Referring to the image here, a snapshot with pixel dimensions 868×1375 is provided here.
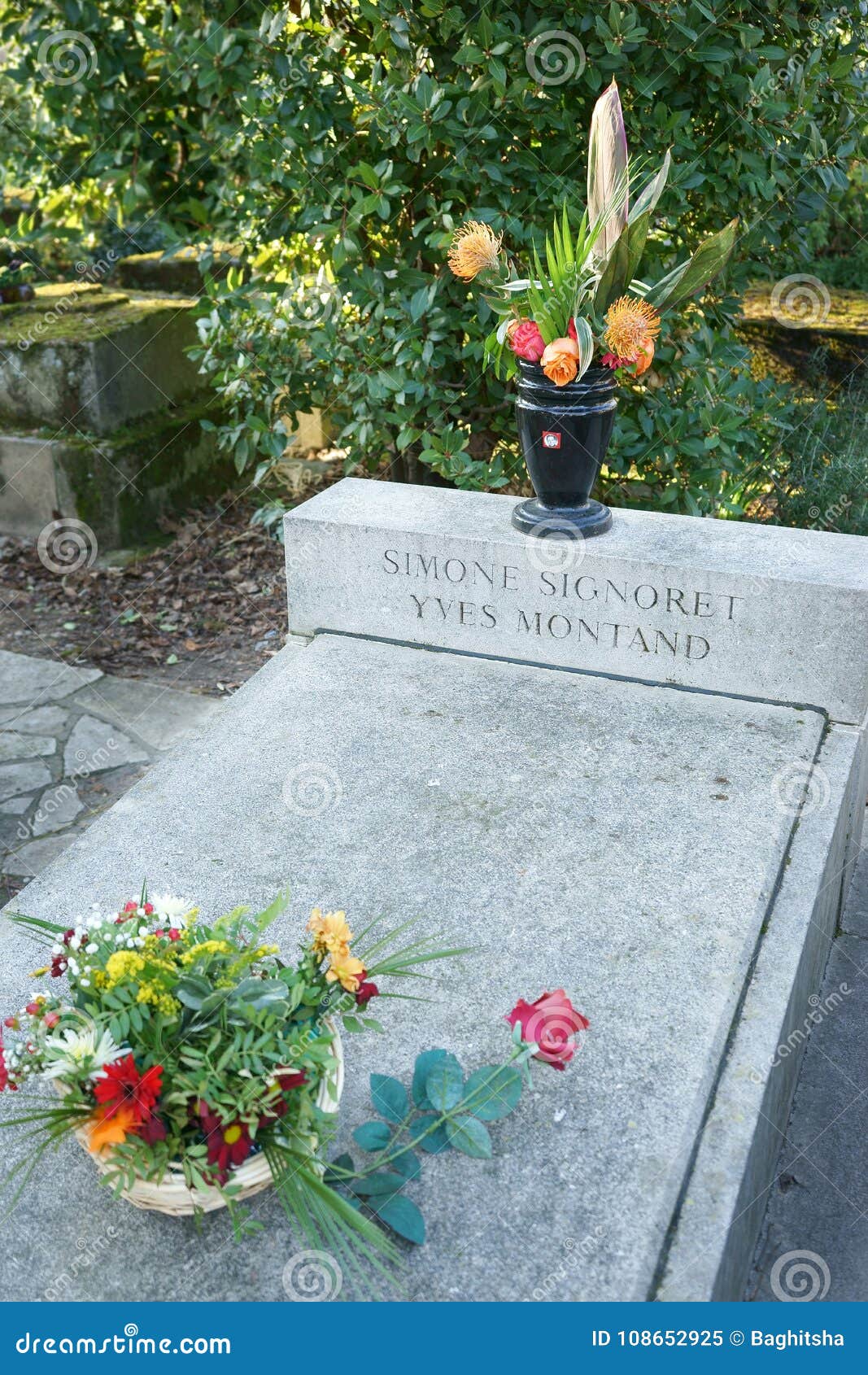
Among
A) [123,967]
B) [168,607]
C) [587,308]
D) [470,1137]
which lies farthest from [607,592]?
[168,607]

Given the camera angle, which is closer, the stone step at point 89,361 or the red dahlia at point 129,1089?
the red dahlia at point 129,1089

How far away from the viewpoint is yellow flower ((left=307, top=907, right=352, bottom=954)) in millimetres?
2092

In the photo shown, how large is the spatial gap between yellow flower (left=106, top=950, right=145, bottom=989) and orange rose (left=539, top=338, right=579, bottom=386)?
7.06 ft

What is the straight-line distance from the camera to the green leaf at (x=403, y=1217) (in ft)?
6.69

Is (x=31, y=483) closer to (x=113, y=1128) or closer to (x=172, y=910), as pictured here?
(x=172, y=910)

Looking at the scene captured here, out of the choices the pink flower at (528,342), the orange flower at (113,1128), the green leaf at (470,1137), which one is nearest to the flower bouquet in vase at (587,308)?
the pink flower at (528,342)

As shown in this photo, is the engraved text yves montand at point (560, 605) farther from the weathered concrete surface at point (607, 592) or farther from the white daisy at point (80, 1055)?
the white daisy at point (80, 1055)

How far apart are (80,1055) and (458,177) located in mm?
3658

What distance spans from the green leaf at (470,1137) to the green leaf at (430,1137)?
15 mm

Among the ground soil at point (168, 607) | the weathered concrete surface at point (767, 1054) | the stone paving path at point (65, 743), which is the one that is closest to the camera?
the weathered concrete surface at point (767, 1054)

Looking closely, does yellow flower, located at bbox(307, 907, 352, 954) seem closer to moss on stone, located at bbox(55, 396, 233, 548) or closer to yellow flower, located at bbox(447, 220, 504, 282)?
yellow flower, located at bbox(447, 220, 504, 282)

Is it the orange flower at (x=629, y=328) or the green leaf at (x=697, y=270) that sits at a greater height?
the green leaf at (x=697, y=270)

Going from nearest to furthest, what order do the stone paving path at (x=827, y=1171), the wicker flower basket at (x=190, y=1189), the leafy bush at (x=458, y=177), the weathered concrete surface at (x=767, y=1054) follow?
the wicker flower basket at (x=190, y=1189) < the weathered concrete surface at (x=767, y=1054) < the stone paving path at (x=827, y=1171) < the leafy bush at (x=458, y=177)

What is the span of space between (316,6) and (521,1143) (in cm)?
428
